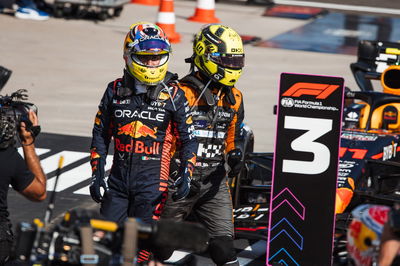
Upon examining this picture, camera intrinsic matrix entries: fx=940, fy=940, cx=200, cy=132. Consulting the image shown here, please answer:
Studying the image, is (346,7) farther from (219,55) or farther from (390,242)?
(390,242)

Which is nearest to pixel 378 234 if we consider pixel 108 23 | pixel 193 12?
pixel 108 23

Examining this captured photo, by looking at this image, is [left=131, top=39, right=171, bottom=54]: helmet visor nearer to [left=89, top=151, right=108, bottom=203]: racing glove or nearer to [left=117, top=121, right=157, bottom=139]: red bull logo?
[left=117, top=121, right=157, bottom=139]: red bull logo

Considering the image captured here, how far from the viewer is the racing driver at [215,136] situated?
740 cm

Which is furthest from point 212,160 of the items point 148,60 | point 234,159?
point 148,60

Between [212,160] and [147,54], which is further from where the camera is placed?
[212,160]

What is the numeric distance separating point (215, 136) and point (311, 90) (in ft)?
2.79

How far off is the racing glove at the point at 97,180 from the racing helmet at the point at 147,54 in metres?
0.68

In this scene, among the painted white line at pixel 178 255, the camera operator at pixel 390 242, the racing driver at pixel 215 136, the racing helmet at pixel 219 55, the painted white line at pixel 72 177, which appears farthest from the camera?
the painted white line at pixel 72 177

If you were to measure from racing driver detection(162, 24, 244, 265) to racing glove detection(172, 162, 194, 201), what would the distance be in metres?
0.32

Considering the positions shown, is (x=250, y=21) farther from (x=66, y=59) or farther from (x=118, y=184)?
(x=118, y=184)

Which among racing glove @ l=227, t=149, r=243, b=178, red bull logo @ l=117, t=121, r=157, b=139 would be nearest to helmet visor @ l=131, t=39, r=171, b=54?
red bull logo @ l=117, t=121, r=157, b=139

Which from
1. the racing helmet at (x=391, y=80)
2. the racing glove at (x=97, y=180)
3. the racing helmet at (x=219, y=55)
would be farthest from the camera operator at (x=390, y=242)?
the racing helmet at (x=391, y=80)

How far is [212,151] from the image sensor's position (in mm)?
7504

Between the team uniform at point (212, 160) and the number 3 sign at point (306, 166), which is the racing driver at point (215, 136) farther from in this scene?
the number 3 sign at point (306, 166)
